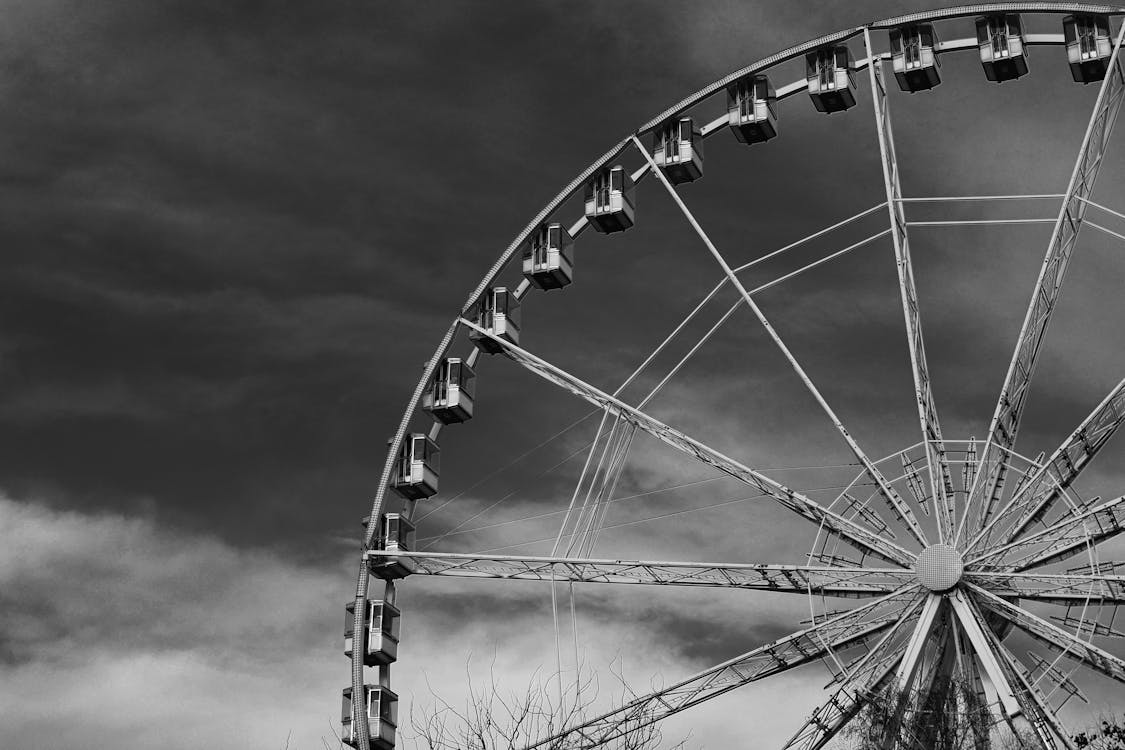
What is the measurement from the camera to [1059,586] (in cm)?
3400

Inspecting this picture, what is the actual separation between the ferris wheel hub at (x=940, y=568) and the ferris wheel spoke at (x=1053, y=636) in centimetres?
41

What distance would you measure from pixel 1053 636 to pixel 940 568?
2.30 metres

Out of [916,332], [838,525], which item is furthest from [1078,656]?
[916,332]

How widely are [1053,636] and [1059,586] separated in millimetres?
874

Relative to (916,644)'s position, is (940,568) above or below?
above

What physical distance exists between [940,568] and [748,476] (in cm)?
423

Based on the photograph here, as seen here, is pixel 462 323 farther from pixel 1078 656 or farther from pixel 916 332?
pixel 1078 656

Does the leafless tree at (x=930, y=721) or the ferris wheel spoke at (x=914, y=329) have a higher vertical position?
the ferris wheel spoke at (x=914, y=329)

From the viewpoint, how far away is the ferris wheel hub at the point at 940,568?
1375 inches

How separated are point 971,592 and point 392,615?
1267cm

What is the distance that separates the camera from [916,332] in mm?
38031

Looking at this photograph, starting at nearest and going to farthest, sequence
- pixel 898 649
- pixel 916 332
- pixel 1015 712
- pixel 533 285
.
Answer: pixel 1015 712
pixel 898 649
pixel 916 332
pixel 533 285

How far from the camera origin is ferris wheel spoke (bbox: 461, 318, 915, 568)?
3600 centimetres

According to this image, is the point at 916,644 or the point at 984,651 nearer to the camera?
the point at 984,651
